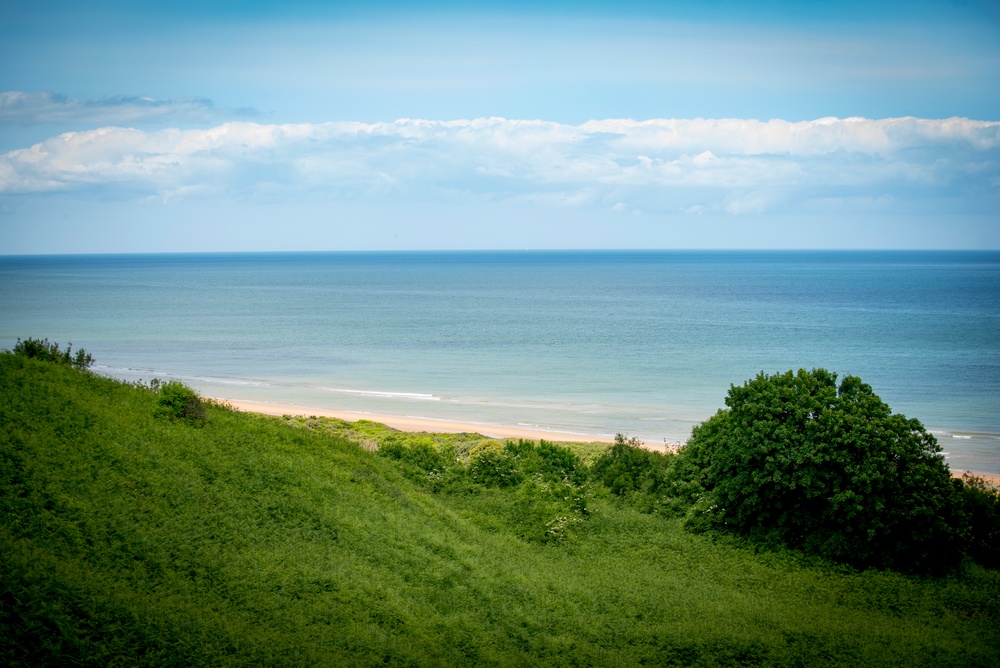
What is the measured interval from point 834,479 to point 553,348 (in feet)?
156

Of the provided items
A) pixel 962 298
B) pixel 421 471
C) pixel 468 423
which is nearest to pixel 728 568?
pixel 421 471

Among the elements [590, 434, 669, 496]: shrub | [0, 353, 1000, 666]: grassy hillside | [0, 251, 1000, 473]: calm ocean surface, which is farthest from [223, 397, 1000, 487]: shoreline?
[0, 353, 1000, 666]: grassy hillside

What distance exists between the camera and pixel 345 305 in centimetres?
10588

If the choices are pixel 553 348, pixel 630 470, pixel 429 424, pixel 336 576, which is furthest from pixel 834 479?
pixel 553 348

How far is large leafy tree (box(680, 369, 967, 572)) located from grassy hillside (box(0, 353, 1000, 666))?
30.9 inches

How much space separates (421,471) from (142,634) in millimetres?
12306

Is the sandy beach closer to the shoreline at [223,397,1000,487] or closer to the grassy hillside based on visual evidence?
the shoreline at [223,397,1000,487]

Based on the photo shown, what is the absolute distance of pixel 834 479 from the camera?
1647cm

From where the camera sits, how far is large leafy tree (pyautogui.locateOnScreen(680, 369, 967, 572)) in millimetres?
16109

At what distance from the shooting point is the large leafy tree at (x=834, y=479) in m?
16.1

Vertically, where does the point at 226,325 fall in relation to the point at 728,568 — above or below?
above

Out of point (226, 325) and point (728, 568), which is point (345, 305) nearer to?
point (226, 325)

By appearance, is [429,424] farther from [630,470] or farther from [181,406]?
→ [181,406]

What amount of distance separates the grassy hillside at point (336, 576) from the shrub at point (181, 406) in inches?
10.0
